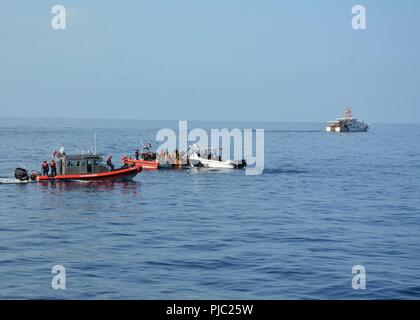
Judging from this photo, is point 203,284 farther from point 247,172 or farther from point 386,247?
point 247,172

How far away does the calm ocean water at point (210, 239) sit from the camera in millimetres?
26219

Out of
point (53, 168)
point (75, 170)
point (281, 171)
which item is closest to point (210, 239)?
point (75, 170)

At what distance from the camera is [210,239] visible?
122 ft

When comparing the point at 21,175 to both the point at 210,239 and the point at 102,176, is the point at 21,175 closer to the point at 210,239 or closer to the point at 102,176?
the point at 102,176

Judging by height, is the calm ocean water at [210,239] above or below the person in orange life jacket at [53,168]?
below

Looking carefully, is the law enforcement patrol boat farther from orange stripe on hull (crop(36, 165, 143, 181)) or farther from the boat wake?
the boat wake

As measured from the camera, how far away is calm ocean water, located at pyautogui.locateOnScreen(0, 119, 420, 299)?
26219mm

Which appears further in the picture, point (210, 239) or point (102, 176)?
point (102, 176)

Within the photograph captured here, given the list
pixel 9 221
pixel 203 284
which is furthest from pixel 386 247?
pixel 9 221

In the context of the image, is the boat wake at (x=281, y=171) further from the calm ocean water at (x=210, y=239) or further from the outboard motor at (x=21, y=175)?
the outboard motor at (x=21, y=175)

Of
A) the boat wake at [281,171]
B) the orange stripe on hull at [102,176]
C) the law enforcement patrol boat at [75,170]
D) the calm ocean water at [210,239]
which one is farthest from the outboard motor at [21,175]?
the boat wake at [281,171]

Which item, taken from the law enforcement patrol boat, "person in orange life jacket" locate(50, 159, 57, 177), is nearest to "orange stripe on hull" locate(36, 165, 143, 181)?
A: the law enforcement patrol boat

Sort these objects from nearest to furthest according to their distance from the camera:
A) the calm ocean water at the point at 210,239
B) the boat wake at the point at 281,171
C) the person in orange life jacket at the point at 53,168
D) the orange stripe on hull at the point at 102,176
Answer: the calm ocean water at the point at 210,239 < the orange stripe on hull at the point at 102,176 < the person in orange life jacket at the point at 53,168 < the boat wake at the point at 281,171

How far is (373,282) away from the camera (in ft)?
89.2
